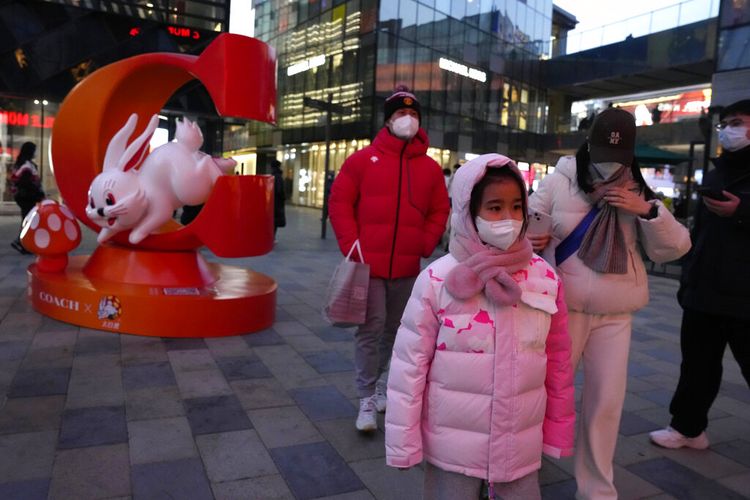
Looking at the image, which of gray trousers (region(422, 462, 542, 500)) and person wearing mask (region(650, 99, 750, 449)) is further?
person wearing mask (region(650, 99, 750, 449))

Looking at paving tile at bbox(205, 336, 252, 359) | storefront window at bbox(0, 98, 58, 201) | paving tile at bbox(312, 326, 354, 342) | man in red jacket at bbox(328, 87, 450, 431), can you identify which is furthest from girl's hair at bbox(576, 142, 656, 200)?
storefront window at bbox(0, 98, 58, 201)

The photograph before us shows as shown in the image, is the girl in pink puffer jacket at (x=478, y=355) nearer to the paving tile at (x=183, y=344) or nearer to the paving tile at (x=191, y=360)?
the paving tile at (x=191, y=360)

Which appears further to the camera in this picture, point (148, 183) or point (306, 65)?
point (306, 65)

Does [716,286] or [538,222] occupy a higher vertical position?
Result: [538,222]

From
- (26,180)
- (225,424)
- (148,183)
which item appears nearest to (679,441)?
(225,424)

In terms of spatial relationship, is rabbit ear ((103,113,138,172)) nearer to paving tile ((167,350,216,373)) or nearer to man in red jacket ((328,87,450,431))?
paving tile ((167,350,216,373))

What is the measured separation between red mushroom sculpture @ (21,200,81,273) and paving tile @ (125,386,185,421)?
2.95 metres

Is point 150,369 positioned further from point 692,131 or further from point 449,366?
point 692,131

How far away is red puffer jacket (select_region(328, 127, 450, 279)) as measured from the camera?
376 centimetres

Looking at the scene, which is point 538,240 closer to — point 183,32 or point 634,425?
point 634,425

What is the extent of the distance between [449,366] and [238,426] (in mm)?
2158

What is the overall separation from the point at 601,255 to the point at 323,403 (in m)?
2.35

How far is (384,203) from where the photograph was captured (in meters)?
3.76

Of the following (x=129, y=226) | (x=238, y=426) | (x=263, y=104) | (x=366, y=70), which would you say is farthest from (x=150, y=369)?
(x=366, y=70)
